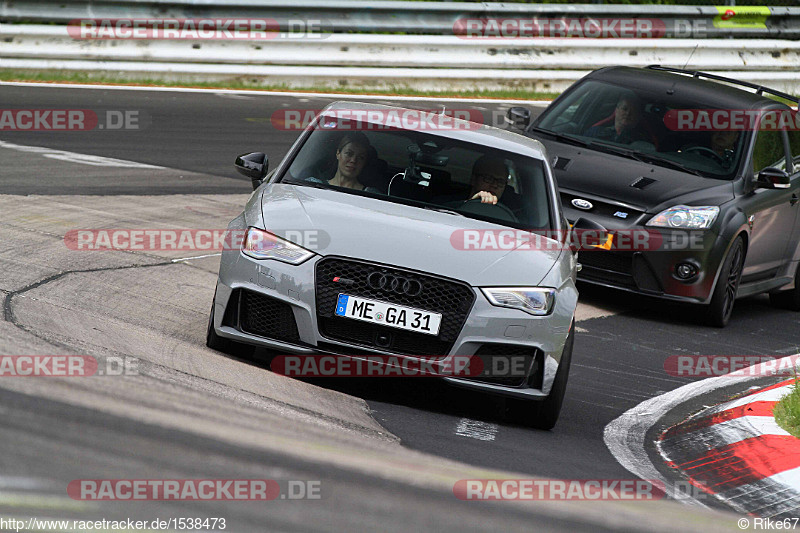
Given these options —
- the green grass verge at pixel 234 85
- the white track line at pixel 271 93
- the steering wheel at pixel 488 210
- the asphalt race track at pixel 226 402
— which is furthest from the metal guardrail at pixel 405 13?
the steering wheel at pixel 488 210

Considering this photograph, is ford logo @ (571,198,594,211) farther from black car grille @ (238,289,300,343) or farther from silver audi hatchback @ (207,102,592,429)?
black car grille @ (238,289,300,343)

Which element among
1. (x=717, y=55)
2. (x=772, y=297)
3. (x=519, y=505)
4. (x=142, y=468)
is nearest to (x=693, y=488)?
(x=519, y=505)

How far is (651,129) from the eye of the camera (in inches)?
432

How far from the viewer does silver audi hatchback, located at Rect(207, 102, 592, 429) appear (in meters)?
6.33

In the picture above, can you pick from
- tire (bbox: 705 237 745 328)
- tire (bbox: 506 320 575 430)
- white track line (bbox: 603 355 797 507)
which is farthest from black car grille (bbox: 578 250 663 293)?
tire (bbox: 506 320 575 430)

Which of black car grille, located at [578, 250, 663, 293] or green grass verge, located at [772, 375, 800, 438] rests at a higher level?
green grass verge, located at [772, 375, 800, 438]

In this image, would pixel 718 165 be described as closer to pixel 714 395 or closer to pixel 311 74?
pixel 714 395

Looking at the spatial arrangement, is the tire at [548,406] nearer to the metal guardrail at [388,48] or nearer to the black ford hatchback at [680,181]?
the black ford hatchback at [680,181]

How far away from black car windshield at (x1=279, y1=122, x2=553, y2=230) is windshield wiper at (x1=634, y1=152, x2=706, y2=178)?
A: 3.14 meters

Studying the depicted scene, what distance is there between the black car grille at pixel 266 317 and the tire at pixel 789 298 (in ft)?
23.1

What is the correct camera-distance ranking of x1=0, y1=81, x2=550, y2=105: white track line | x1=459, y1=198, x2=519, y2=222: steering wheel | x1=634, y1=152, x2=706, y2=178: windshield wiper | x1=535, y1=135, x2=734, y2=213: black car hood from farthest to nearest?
x1=0, y1=81, x2=550, y2=105: white track line → x1=634, y1=152, x2=706, y2=178: windshield wiper → x1=535, y1=135, x2=734, y2=213: black car hood → x1=459, y1=198, x2=519, y2=222: steering wheel

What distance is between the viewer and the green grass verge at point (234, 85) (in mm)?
16984

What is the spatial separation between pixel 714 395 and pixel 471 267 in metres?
2.47

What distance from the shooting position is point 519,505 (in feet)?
14.9
